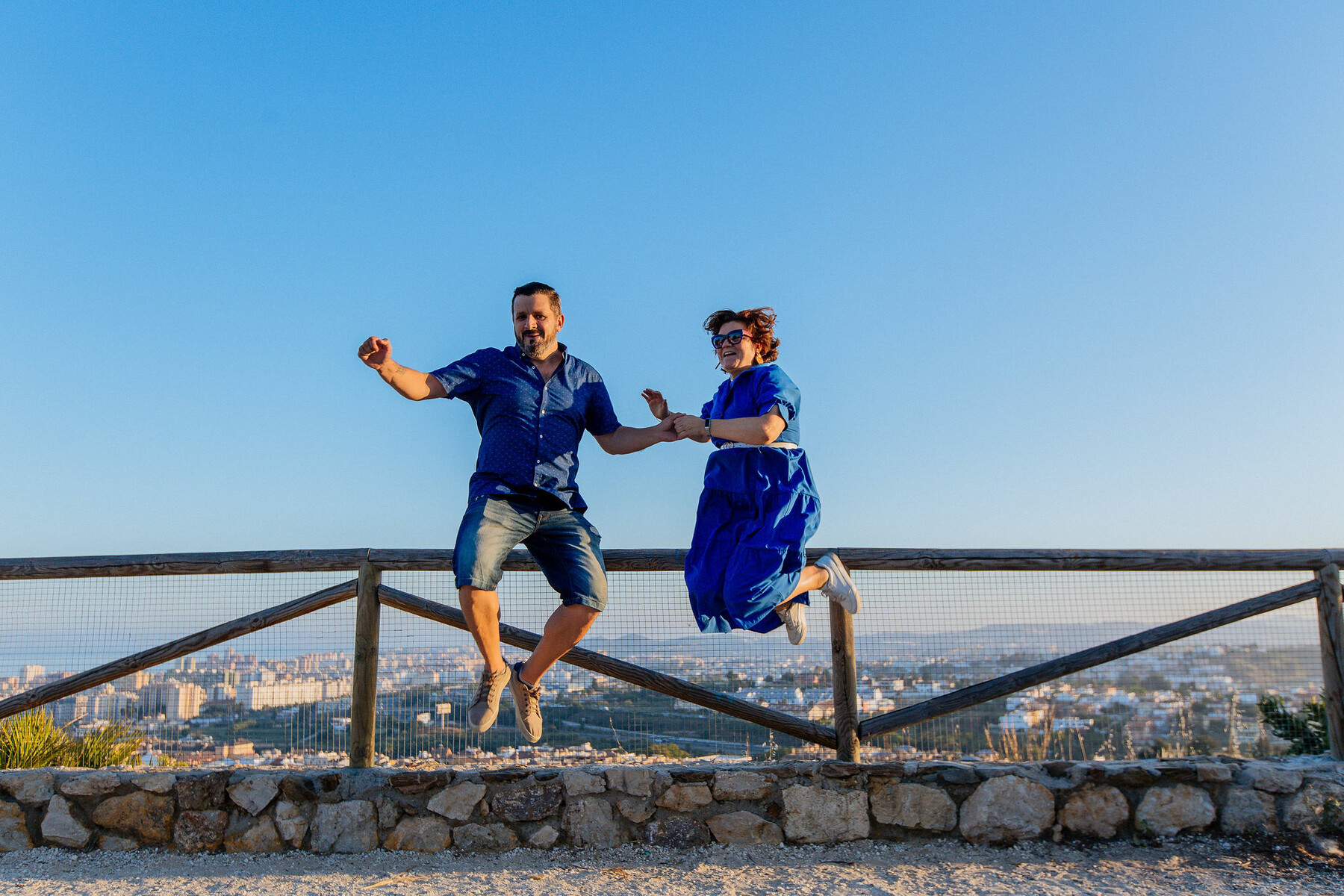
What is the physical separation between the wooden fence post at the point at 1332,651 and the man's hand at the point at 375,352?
4.18m

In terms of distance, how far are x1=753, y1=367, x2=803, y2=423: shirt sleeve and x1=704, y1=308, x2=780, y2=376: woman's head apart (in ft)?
0.48

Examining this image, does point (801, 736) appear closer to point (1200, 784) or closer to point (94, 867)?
point (1200, 784)

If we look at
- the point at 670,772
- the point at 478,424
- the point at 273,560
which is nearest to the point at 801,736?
the point at 670,772

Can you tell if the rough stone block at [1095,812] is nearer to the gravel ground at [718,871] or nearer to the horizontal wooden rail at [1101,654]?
the gravel ground at [718,871]

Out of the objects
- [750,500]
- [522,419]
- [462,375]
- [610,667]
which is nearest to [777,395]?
[750,500]

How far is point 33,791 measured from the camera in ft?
11.5

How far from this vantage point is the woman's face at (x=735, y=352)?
3.35 m

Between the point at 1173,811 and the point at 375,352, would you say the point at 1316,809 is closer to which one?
the point at 1173,811

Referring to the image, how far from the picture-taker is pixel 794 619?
3229 mm

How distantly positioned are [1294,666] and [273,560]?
4753 millimetres

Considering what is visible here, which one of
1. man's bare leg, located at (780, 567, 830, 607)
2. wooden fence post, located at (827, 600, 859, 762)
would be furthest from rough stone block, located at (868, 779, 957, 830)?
man's bare leg, located at (780, 567, 830, 607)

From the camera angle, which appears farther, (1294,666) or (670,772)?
(1294,666)

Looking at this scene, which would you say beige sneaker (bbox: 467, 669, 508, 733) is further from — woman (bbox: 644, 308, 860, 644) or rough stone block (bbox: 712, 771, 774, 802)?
rough stone block (bbox: 712, 771, 774, 802)

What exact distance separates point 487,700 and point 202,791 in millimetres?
1493
